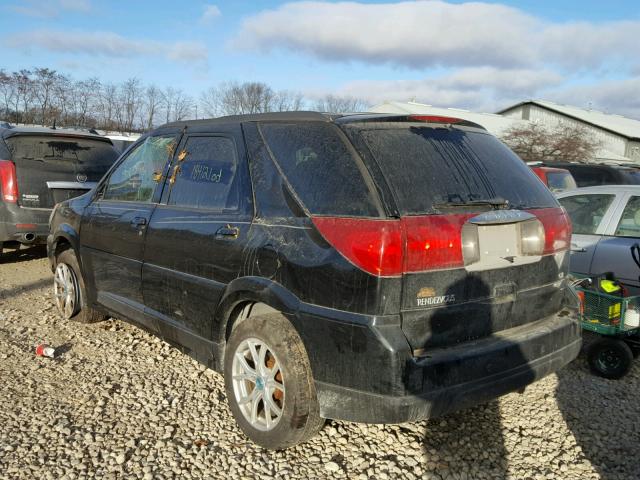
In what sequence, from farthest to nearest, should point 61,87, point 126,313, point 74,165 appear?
point 61,87 < point 74,165 < point 126,313

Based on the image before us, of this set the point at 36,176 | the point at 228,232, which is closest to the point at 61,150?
the point at 36,176

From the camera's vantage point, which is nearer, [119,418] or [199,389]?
[119,418]

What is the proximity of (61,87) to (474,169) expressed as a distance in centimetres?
3034

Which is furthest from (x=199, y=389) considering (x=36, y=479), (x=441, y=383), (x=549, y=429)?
(x=549, y=429)

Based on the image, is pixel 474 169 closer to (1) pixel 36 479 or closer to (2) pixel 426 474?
(2) pixel 426 474

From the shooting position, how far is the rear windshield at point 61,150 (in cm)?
702

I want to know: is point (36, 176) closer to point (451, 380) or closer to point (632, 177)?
point (451, 380)

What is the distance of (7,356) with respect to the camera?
14.3 ft

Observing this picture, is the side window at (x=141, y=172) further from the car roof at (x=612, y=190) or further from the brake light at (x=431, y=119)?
the car roof at (x=612, y=190)

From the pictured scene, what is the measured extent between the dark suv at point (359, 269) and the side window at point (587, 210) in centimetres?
248

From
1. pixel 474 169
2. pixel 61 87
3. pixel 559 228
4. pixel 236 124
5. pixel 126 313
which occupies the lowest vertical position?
pixel 126 313

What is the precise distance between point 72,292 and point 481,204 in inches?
153

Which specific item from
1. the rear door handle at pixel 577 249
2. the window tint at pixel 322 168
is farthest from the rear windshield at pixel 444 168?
the rear door handle at pixel 577 249

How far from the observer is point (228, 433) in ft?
10.8
